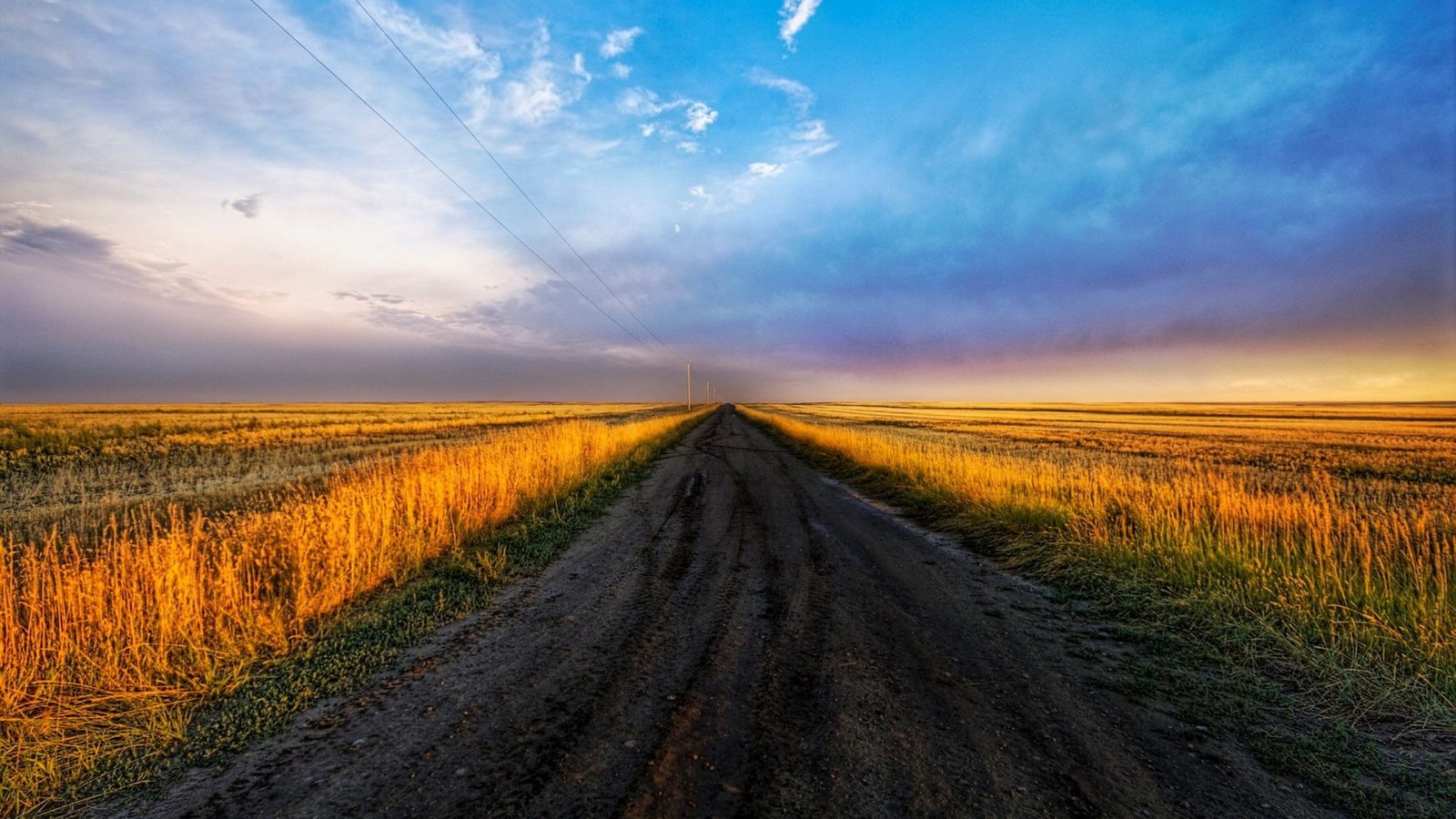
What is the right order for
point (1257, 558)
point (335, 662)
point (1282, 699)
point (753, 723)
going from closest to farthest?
point (753, 723), point (1282, 699), point (335, 662), point (1257, 558)

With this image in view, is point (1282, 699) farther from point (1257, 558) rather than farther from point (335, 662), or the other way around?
point (335, 662)

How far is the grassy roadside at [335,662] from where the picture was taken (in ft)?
9.57

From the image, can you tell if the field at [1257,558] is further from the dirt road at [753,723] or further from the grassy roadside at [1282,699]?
the dirt road at [753,723]

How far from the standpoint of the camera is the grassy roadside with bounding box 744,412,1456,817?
9.53 feet

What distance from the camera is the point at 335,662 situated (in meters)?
4.24

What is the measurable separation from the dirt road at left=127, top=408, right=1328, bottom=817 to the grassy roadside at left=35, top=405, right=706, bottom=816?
0.94 feet

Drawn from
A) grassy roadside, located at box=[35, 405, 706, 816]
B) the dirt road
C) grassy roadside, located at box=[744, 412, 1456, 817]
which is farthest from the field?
grassy roadside, located at box=[35, 405, 706, 816]

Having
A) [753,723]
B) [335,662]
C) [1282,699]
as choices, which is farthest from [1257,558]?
[335,662]

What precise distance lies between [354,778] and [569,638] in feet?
6.33

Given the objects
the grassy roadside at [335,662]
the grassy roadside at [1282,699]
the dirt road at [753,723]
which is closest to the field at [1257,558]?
the grassy roadside at [1282,699]

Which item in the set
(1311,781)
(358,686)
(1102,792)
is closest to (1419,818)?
(1311,781)

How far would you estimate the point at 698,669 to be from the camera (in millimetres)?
4020

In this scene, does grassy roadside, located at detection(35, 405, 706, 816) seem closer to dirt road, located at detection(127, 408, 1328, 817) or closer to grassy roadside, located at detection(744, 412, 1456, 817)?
dirt road, located at detection(127, 408, 1328, 817)

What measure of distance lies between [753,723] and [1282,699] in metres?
3.96
